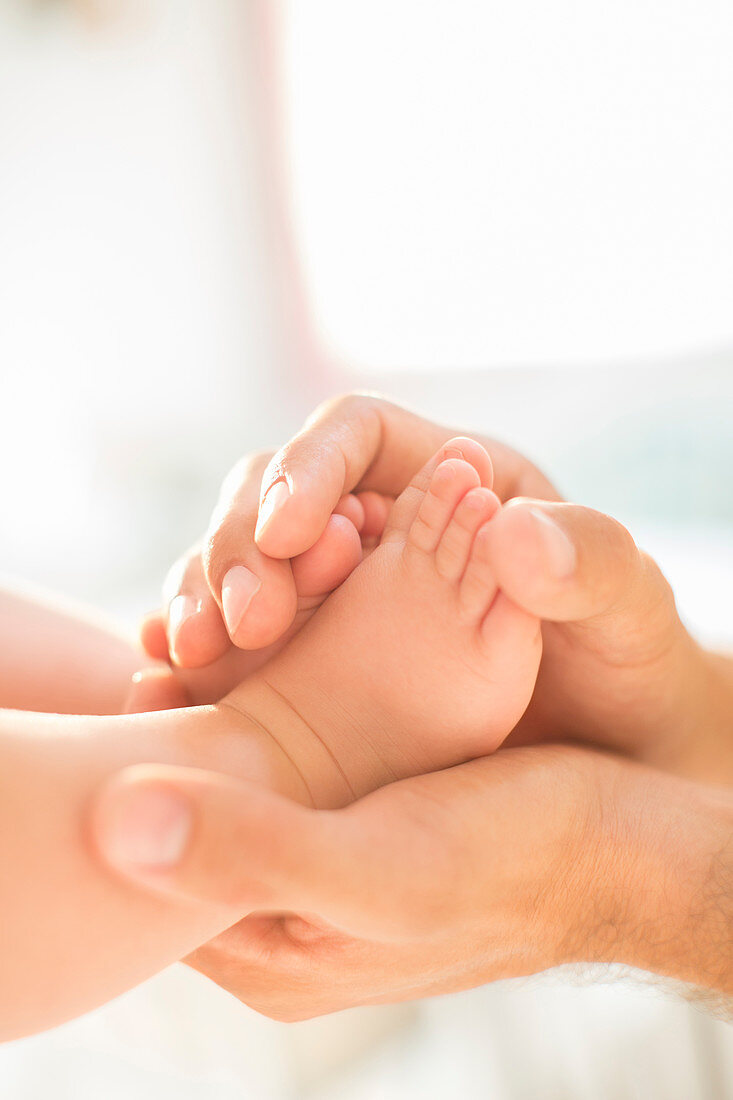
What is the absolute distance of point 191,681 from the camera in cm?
91

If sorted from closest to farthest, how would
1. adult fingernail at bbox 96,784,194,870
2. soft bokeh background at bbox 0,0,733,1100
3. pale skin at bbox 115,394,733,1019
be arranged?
adult fingernail at bbox 96,784,194,870 < pale skin at bbox 115,394,733,1019 < soft bokeh background at bbox 0,0,733,1100

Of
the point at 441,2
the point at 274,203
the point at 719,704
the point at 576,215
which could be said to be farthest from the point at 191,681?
the point at 274,203

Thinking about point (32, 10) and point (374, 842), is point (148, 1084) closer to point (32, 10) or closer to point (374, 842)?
point (374, 842)

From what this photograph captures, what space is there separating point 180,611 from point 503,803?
0.34 metres

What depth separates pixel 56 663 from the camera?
968 millimetres

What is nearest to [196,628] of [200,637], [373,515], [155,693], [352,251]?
[200,637]

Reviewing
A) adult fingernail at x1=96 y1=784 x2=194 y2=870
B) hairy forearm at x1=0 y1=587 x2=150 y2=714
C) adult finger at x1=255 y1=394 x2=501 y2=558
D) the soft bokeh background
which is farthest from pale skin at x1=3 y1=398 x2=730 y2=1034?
the soft bokeh background

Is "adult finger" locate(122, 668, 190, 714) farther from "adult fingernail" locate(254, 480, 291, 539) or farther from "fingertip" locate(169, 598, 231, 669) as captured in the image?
"adult fingernail" locate(254, 480, 291, 539)

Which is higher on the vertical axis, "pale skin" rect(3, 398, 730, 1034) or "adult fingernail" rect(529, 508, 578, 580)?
"adult fingernail" rect(529, 508, 578, 580)

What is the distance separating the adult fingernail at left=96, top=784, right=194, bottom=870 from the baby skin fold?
4.7 inches

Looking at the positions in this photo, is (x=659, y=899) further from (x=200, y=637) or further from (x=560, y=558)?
(x=200, y=637)

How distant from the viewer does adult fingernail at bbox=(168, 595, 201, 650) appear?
0.83m

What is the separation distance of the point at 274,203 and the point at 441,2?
767 millimetres

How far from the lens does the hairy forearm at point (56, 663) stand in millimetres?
949
